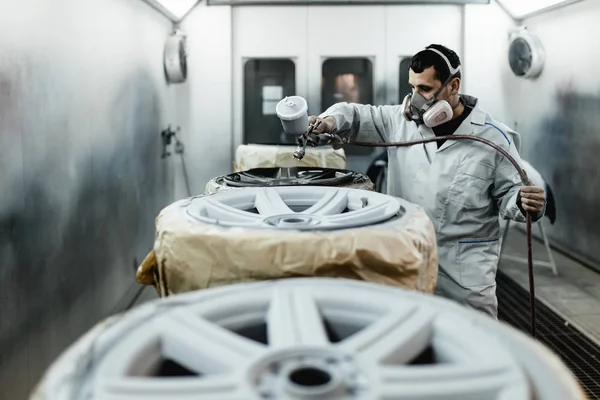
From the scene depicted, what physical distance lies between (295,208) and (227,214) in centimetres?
39

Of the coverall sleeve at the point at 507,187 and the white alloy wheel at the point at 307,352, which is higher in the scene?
the coverall sleeve at the point at 507,187

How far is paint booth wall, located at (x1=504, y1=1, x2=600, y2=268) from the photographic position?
185 inches

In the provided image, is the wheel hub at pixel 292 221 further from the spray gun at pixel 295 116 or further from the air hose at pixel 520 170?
the air hose at pixel 520 170

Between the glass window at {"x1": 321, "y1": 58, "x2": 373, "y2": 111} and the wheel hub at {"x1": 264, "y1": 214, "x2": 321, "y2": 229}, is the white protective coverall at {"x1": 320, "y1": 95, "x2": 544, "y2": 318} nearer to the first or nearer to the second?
the wheel hub at {"x1": 264, "y1": 214, "x2": 321, "y2": 229}

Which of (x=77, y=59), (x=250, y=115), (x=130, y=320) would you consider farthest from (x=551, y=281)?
(x=130, y=320)

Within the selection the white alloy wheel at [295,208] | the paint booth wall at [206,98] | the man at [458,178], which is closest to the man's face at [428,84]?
the man at [458,178]

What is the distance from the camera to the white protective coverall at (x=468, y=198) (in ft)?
7.43

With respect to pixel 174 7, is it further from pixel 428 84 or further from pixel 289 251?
pixel 289 251

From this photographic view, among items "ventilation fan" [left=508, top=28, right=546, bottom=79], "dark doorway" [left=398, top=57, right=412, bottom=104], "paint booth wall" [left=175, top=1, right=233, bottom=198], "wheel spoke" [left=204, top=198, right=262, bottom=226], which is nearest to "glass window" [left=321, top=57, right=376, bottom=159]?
"dark doorway" [left=398, top=57, right=412, bottom=104]

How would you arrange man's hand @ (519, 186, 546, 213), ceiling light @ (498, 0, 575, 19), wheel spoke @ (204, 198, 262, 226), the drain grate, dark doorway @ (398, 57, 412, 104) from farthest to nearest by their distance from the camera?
dark doorway @ (398, 57, 412, 104) < ceiling light @ (498, 0, 575, 19) < the drain grate < man's hand @ (519, 186, 546, 213) < wheel spoke @ (204, 198, 262, 226)

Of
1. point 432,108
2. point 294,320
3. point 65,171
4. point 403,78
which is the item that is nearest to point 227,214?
point 294,320

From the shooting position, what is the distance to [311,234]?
130 cm

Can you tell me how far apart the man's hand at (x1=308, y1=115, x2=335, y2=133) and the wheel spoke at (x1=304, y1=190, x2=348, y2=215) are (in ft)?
1.75

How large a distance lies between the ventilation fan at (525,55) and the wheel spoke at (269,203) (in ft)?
14.2
